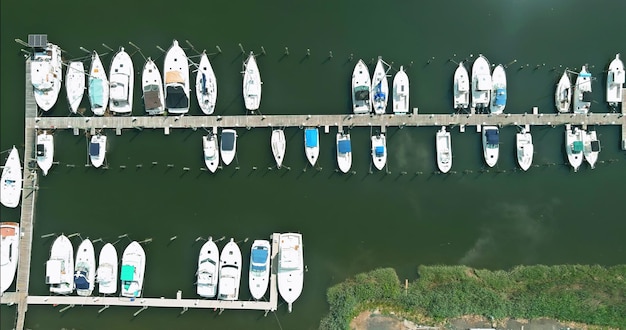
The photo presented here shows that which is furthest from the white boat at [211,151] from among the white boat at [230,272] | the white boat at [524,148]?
the white boat at [524,148]

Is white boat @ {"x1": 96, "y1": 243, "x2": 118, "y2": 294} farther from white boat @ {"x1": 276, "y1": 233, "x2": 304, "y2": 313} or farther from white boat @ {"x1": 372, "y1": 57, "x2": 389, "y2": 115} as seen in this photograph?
white boat @ {"x1": 372, "y1": 57, "x2": 389, "y2": 115}

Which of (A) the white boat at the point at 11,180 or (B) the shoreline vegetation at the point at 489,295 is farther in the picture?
(A) the white boat at the point at 11,180

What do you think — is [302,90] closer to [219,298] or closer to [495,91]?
[495,91]

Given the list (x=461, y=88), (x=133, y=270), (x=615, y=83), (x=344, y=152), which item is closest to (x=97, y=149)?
(x=133, y=270)

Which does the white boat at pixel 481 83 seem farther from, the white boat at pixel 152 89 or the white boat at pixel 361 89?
the white boat at pixel 152 89

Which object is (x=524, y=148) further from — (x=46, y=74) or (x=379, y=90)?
(x=46, y=74)

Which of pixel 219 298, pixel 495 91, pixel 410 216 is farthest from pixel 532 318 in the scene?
pixel 219 298

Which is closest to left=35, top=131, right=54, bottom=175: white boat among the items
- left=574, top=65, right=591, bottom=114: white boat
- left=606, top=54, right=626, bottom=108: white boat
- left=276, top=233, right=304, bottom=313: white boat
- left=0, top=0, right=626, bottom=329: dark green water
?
left=0, top=0, right=626, bottom=329: dark green water
